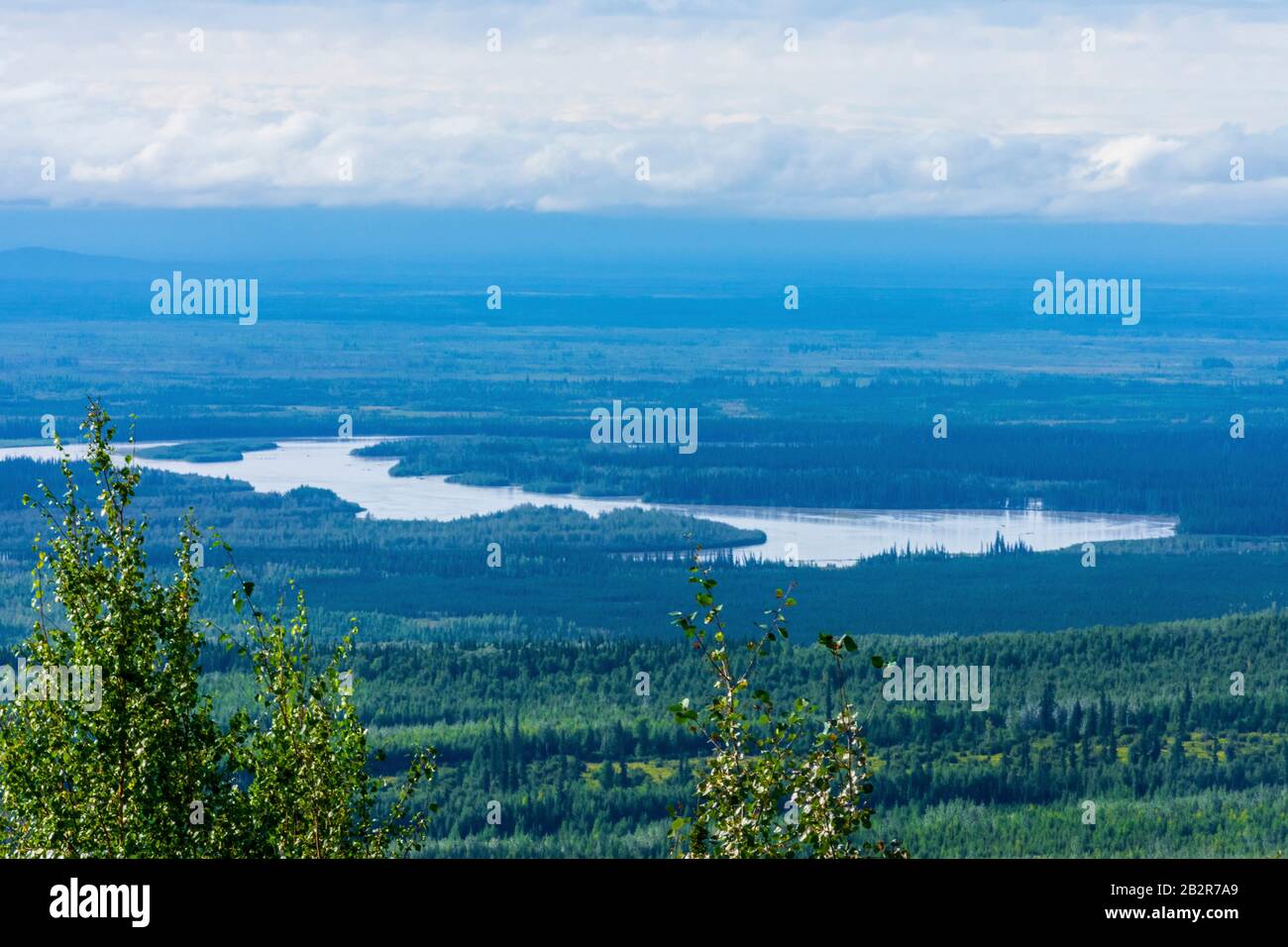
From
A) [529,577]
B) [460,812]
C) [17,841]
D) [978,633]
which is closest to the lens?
[17,841]

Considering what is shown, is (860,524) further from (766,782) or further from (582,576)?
(766,782)

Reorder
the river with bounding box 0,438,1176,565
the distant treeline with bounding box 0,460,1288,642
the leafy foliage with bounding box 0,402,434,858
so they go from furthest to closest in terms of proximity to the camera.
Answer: the river with bounding box 0,438,1176,565
the distant treeline with bounding box 0,460,1288,642
the leafy foliage with bounding box 0,402,434,858

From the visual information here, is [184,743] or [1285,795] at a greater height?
[184,743]

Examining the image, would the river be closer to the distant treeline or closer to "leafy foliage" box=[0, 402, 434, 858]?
the distant treeline

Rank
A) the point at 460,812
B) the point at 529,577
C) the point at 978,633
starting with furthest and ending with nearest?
the point at 529,577 < the point at 978,633 < the point at 460,812

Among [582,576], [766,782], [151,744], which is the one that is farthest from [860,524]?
[766,782]

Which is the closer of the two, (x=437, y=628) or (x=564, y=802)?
(x=564, y=802)

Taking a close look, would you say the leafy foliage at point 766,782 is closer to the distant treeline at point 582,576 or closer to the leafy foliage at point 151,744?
the leafy foliage at point 151,744

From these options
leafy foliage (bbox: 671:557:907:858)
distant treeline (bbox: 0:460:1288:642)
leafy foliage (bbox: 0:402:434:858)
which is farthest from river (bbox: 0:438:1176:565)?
leafy foliage (bbox: 671:557:907:858)
